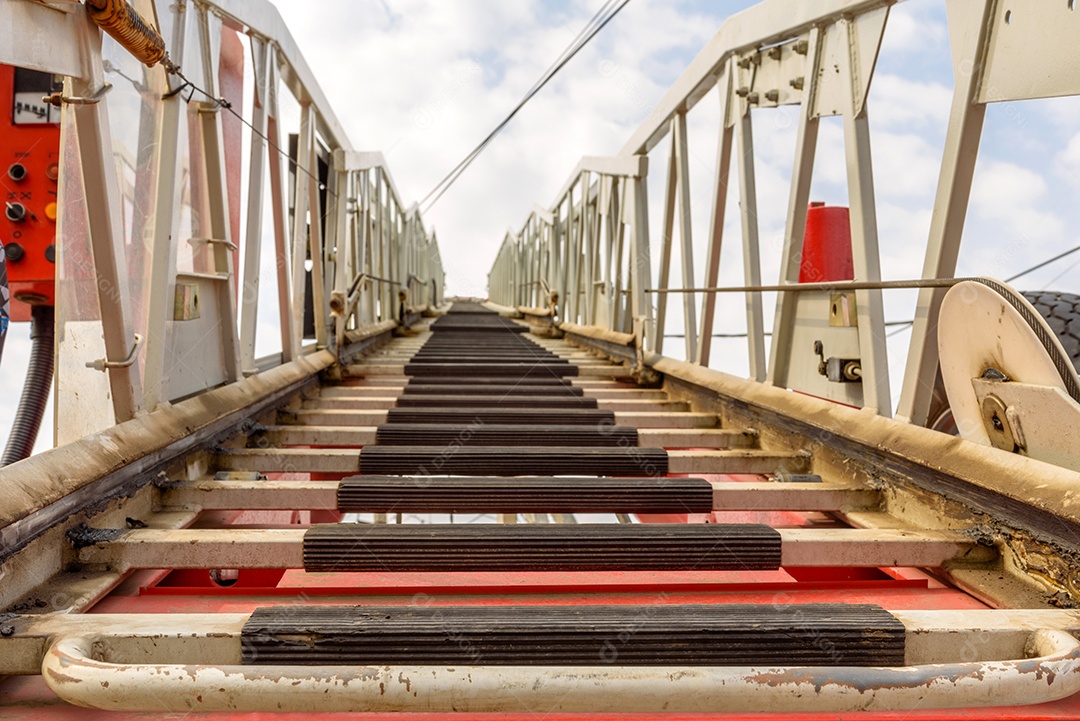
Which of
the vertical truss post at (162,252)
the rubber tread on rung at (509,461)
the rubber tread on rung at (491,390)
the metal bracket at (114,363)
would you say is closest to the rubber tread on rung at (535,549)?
the rubber tread on rung at (509,461)

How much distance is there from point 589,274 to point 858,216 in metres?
5.43

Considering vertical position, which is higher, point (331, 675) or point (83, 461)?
point (83, 461)

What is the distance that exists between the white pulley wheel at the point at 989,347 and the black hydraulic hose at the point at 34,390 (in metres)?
4.50

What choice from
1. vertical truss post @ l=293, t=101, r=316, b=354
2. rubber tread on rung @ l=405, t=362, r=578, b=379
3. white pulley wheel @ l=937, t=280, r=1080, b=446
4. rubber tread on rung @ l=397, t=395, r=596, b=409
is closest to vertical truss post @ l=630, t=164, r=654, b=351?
rubber tread on rung @ l=405, t=362, r=578, b=379

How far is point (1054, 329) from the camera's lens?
257 cm

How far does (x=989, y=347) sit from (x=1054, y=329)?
1075 millimetres

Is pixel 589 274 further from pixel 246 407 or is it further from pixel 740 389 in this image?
pixel 246 407

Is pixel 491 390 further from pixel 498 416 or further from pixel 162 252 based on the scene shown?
pixel 162 252

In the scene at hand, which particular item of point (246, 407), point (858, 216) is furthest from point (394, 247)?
point (858, 216)

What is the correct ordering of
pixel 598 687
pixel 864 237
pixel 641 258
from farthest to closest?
1. pixel 641 258
2. pixel 864 237
3. pixel 598 687

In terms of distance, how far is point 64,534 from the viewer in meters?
1.70

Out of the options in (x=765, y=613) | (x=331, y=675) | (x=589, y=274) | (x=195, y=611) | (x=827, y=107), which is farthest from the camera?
(x=589, y=274)

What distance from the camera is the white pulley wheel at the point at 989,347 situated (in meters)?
1.61

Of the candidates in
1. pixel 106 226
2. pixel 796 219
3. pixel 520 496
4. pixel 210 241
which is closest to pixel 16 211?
pixel 210 241
